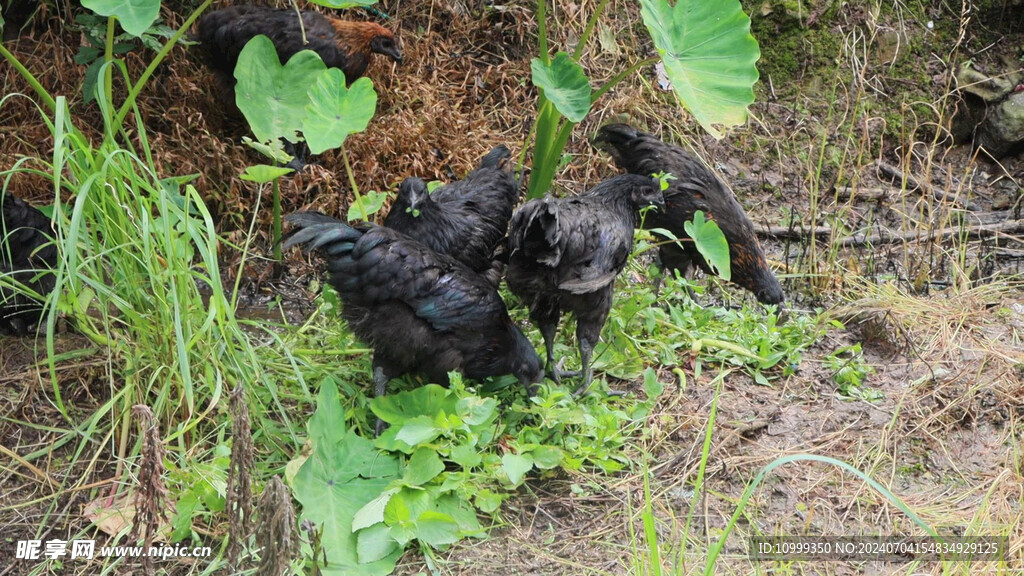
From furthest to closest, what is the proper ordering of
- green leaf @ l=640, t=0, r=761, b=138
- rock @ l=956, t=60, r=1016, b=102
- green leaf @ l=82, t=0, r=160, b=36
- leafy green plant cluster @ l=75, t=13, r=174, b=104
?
rock @ l=956, t=60, r=1016, b=102 < leafy green plant cluster @ l=75, t=13, r=174, b=104 < green leaf @ l=640, t=0, r=761, b=138 < green leaf @ l=82, t=0, r=160, b=36

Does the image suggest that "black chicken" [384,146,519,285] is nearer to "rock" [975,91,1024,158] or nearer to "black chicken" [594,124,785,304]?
"black chicken" [594,124,785,304]

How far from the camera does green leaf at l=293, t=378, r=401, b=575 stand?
336cm

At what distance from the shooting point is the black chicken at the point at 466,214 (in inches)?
175

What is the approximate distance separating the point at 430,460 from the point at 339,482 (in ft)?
1.20

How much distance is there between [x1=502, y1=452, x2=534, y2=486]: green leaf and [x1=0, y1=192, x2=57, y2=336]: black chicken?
232cm

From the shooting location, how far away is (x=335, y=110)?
4.16 metres

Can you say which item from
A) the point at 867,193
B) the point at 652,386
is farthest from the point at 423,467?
the point at 867,193

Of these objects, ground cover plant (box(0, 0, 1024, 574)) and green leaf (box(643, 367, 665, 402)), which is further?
green leaf (box(643, 367, 665, 402))

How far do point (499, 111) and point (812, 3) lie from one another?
2784 mm

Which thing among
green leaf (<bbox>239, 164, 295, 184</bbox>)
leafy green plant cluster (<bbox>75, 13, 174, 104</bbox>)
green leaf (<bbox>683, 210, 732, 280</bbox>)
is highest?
leafy green plant cluster (<bbox>75, 13, 174, 104</bbox>)

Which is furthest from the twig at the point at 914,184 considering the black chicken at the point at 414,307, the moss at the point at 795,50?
the black chicken at the point at 414,307

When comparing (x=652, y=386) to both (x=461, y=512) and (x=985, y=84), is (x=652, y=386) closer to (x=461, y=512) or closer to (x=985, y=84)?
(x=461, y=512)

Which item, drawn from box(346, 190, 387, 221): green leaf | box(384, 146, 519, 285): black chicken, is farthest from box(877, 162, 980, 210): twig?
box(346, 190, 387, 221): green leaf

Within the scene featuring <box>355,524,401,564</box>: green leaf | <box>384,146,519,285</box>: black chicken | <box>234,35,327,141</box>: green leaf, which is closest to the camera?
<box>355,524,401,564</box>: green leaf
